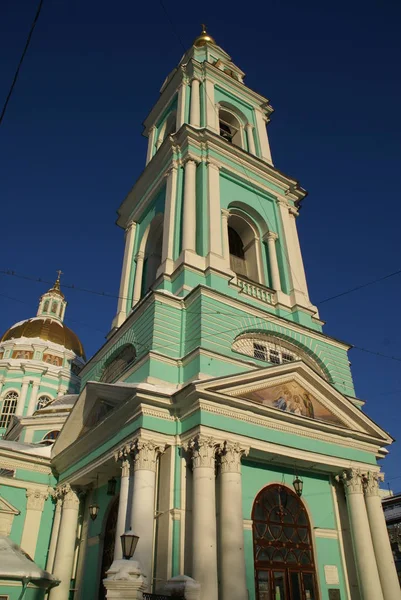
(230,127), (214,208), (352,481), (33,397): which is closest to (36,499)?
(352,481)

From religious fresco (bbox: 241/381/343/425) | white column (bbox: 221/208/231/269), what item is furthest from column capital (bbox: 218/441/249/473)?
white column (bbox: 221/208/231/269)

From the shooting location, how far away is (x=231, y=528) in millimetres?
10750

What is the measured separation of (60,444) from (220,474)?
7.59m

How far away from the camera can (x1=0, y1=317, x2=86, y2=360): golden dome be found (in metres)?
43.4

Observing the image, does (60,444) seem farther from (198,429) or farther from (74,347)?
(74,347)

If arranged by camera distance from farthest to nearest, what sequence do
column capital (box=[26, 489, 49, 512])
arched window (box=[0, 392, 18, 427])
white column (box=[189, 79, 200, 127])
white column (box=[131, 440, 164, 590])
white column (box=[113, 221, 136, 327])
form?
1. arched window (box=[0, 392, 18, 427])
2. white column (box=[189, 79, 200, 127])
3. white column (box=[113, 221, 136, 327])
4. column capital (box=[26, 489, 49, 512])
5. white column (box=[131, 440, 164, 590])

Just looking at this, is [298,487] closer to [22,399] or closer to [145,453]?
[145,453]

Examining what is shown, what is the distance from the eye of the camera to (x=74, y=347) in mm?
44969

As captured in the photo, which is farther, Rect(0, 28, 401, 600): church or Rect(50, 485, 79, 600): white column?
Rect(50, 485, 79, 600): white column

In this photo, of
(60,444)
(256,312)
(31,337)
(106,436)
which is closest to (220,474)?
(106,436)

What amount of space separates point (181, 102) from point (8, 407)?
27.4 m

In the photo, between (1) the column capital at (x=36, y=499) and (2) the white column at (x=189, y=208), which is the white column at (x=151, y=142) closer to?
(2) the white column at (x=189, y=208)

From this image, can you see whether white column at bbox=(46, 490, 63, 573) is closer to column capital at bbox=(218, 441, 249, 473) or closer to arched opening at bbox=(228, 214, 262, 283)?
column capital at bbox=(218, 441, 249, 473)

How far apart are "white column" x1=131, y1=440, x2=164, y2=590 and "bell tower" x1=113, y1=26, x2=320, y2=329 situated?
18.1ft
